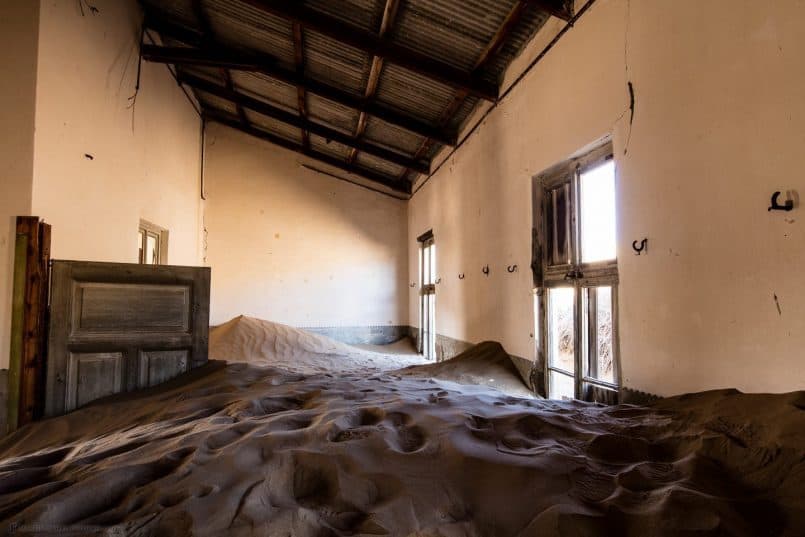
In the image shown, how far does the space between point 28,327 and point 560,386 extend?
4592 mm

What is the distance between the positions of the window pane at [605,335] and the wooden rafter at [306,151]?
7.06 m

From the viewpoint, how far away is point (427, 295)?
28.2 ft

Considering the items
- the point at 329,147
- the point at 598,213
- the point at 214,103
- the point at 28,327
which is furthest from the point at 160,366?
the point at 214,103

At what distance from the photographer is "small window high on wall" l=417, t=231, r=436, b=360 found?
8219 millimetres

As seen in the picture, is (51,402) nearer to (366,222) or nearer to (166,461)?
(166,461)

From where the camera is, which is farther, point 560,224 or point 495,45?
point 495,45

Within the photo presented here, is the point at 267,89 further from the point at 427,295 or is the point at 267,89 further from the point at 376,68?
the point at 427,295

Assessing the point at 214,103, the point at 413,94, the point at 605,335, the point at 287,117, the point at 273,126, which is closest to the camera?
the point at 605,335

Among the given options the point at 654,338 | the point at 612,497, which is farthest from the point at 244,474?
the point at 654,338

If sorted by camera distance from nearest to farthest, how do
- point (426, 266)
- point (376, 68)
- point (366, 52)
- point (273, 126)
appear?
point (366, 52) → point (376, 68) → point (426, 266) → point (273, 126)

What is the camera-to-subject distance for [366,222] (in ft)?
32.5

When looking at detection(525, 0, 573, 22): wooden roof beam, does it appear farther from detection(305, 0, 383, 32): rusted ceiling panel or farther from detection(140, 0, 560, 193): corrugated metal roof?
detection(305, 0, 383, 32): rusted ceiling panel

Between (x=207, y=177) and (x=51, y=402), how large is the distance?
6.48m

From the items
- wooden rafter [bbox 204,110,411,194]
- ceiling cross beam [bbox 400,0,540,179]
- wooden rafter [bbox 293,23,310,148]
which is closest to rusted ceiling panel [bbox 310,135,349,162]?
wooden rafter [bbox 204,110,411,194]
